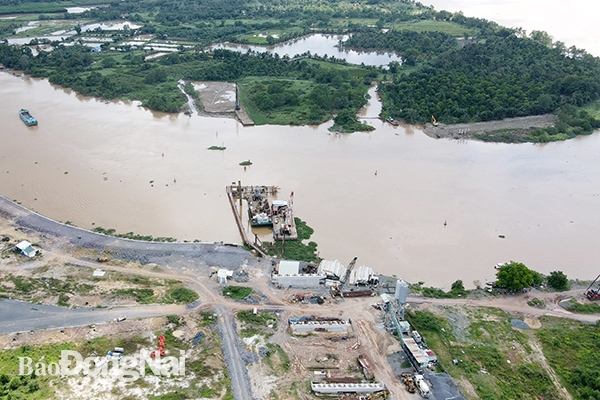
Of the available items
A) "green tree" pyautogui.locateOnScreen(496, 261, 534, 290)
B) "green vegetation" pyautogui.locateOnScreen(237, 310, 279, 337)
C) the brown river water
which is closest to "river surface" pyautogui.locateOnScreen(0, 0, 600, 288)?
the brown river water

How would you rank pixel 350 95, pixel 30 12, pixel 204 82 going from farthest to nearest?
1. pixel 30 12
2. pixel 204 82
3. pixel 350 95

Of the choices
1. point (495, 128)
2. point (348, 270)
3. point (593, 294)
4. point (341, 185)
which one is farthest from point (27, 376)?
point (495, 128)

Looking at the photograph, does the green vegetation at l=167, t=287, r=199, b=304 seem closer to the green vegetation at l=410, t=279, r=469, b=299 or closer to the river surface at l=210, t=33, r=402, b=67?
the green vegetation at l=410, t=279, r=469, b=299

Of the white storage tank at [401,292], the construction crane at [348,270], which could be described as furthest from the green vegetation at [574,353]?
the construction crane at [348,270]

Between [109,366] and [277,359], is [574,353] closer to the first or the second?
[277,359]

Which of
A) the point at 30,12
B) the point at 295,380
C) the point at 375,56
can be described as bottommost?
the point at 295,380

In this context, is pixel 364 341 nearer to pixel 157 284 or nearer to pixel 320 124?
pixel 157 284

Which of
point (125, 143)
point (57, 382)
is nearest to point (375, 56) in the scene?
point (125, 143)
